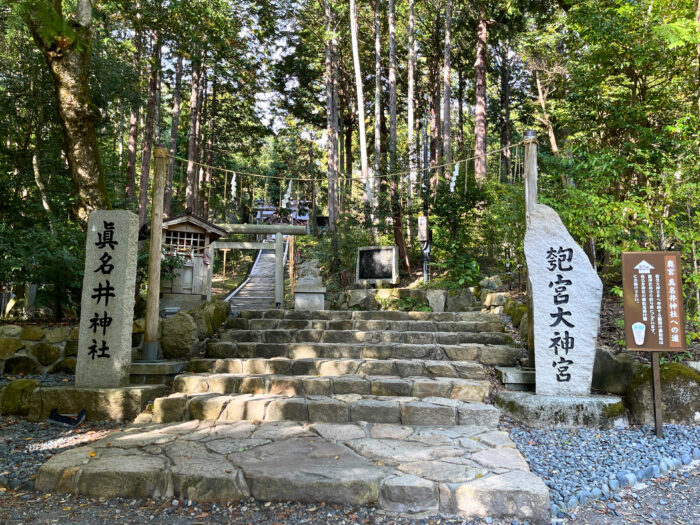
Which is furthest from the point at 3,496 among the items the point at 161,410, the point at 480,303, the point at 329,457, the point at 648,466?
the point at 480,303

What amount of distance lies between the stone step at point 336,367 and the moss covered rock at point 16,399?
193 cm

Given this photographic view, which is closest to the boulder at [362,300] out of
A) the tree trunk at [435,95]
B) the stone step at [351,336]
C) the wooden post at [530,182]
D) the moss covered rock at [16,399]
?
the stone step at [351,336]

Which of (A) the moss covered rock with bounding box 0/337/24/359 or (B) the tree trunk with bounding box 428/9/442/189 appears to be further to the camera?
(B) the tree trunk with bounding box 428/9/442/189

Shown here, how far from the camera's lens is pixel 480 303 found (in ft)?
28.9

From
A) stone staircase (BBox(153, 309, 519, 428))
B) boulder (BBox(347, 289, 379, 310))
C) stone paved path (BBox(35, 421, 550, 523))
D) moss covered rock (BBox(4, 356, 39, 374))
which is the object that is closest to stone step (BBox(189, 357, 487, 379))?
stone staircase (BBox(153, 309, 519, 428))

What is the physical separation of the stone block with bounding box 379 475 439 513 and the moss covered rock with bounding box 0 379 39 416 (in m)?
4.54

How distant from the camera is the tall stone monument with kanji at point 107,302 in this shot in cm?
495

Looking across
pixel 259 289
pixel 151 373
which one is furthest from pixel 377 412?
pixel 259 289

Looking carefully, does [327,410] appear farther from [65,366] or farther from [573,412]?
[65,366]

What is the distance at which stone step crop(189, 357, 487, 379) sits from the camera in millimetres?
5406

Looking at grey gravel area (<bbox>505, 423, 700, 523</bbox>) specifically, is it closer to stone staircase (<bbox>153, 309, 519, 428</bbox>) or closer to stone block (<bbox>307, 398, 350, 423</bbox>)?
stone staircase (<bbox>153, 309, 519, 428</bbox>)

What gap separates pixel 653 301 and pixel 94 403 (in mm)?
6389

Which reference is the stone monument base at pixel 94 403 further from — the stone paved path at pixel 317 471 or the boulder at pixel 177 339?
the boulder at pixel 177 339

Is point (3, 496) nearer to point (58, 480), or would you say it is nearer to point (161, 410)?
Answer: point (58, 480)
